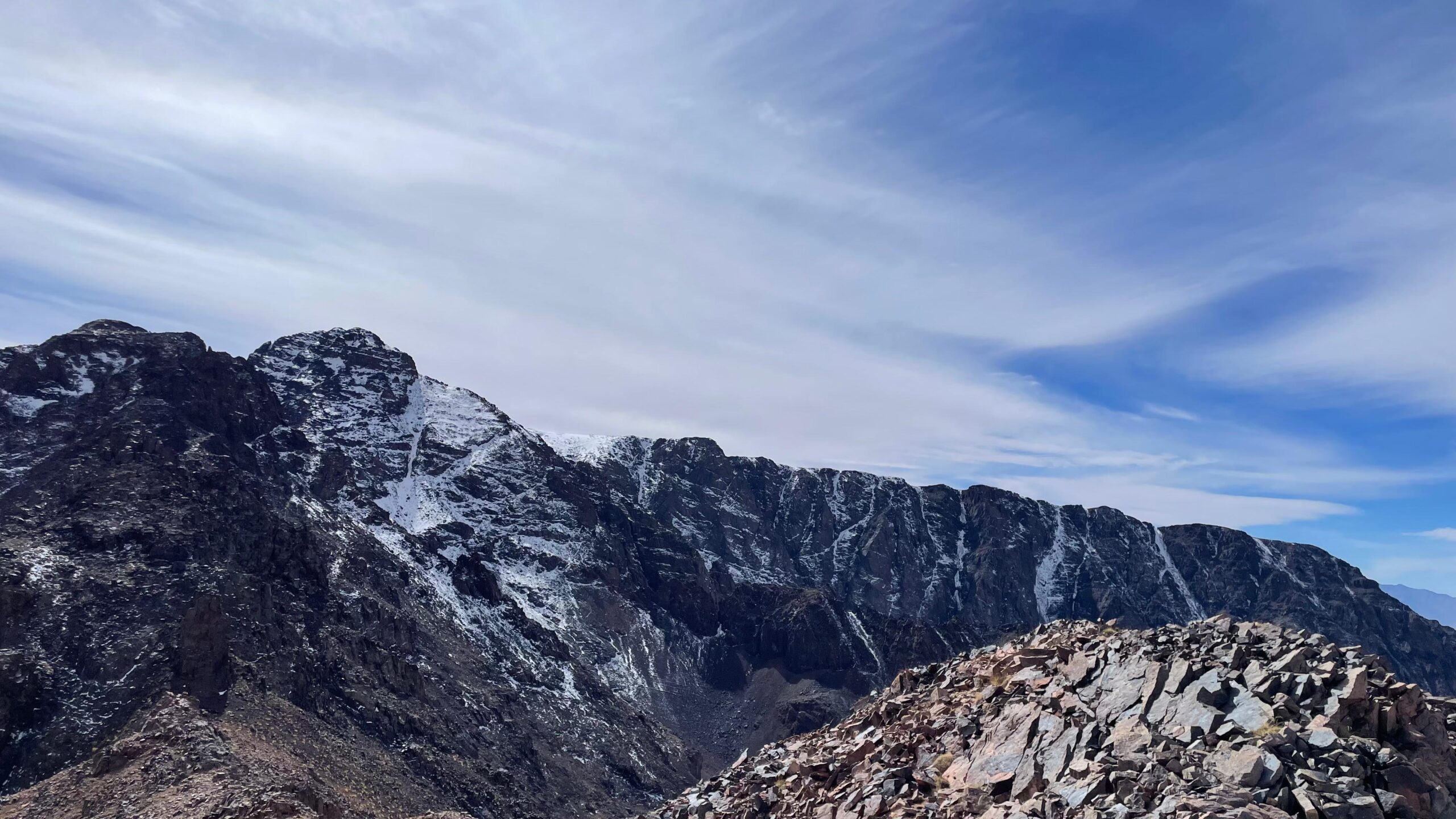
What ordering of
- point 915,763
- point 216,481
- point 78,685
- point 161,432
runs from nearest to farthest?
1. point 915,763
2. point 78,685
3. point 216,481
4. point 161,432

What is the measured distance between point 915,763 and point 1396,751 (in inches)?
557

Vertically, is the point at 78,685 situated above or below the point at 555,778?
above

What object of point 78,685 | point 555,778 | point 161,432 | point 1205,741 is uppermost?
point 161,432

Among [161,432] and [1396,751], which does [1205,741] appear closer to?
[1396,751]

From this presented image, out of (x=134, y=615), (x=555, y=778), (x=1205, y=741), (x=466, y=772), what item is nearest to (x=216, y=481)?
(x=134, y=615)

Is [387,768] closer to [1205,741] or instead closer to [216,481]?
[216,481]

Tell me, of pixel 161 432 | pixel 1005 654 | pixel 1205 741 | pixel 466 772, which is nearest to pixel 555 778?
pixel 466 772

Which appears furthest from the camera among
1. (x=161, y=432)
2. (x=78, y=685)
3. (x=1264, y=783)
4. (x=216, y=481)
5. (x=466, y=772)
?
(x=161, y=432)

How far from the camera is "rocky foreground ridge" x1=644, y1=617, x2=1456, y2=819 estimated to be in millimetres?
26594

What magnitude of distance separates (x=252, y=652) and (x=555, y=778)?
6304 cm

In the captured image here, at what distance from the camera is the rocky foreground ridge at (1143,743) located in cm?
2659

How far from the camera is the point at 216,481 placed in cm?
18062

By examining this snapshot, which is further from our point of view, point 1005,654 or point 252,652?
point 252,652

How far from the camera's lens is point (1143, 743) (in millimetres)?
29562
